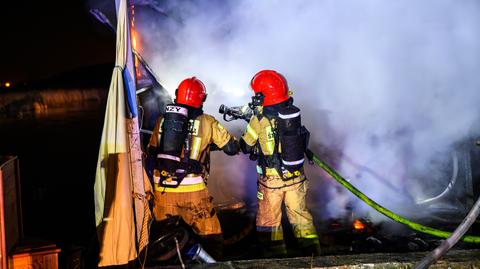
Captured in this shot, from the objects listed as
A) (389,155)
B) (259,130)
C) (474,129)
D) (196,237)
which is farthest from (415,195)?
(196,237)

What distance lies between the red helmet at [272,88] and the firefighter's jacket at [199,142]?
70cm

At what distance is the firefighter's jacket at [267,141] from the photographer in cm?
462

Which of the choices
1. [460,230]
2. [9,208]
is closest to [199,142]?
[9,208]

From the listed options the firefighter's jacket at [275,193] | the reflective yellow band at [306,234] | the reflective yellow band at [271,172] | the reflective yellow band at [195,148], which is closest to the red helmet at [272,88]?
the firefighter's jacket at [275,193]

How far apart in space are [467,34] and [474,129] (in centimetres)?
154

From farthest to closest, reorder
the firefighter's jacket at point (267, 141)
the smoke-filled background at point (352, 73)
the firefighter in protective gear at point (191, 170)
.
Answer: the smoke-filled background at point (352, 73) → the firefighter's jacket at point (267, 141) → the firefighter in protective gear at point (191, 170)

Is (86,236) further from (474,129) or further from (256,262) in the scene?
(474,129)

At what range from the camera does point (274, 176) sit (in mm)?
4668

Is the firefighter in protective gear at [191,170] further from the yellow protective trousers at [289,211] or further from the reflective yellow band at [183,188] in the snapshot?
the yellow protective trousers at [289,211]

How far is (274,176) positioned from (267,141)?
1.46 feet

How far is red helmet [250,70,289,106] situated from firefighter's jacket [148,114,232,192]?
70cm

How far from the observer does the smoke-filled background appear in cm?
622

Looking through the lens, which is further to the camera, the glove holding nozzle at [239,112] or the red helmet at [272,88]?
the glove holding nozzle at [239,112]

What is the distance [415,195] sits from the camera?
6.68m
